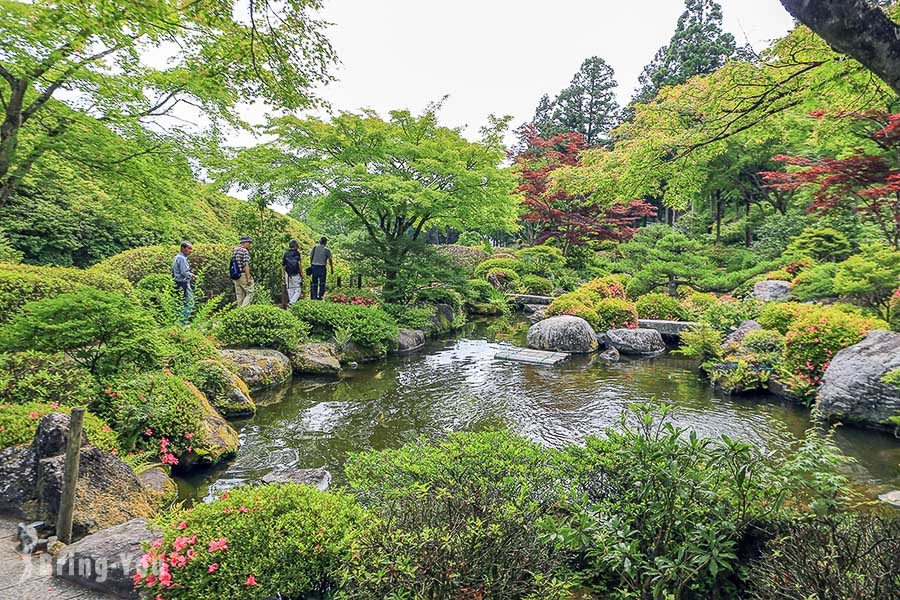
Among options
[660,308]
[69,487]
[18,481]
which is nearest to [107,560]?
[69,487]

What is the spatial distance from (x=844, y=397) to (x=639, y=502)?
520cm

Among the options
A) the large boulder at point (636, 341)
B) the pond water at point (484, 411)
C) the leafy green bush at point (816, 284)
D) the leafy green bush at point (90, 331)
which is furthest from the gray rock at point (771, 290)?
the leafy green bush at point (90, 331)

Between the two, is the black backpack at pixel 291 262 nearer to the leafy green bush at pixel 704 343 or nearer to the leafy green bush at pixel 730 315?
the leafy green bush at pixel 704 343

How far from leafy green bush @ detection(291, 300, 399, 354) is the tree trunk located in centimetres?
845

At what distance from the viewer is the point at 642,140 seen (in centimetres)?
412

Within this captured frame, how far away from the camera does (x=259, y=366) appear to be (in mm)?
7406

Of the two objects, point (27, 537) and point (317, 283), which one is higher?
point (317, 283)

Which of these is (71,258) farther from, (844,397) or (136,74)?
(844,397)

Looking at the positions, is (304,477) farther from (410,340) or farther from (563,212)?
(563,212)

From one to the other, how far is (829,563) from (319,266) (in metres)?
10.8

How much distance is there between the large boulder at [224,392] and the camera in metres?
5.84

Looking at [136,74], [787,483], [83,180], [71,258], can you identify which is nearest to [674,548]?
[787,483]

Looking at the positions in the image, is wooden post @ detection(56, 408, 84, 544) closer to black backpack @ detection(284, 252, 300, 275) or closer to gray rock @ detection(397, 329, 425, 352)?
gray rock @ detection(397, 329, 425, 352)

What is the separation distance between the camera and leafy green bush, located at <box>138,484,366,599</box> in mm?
2158
